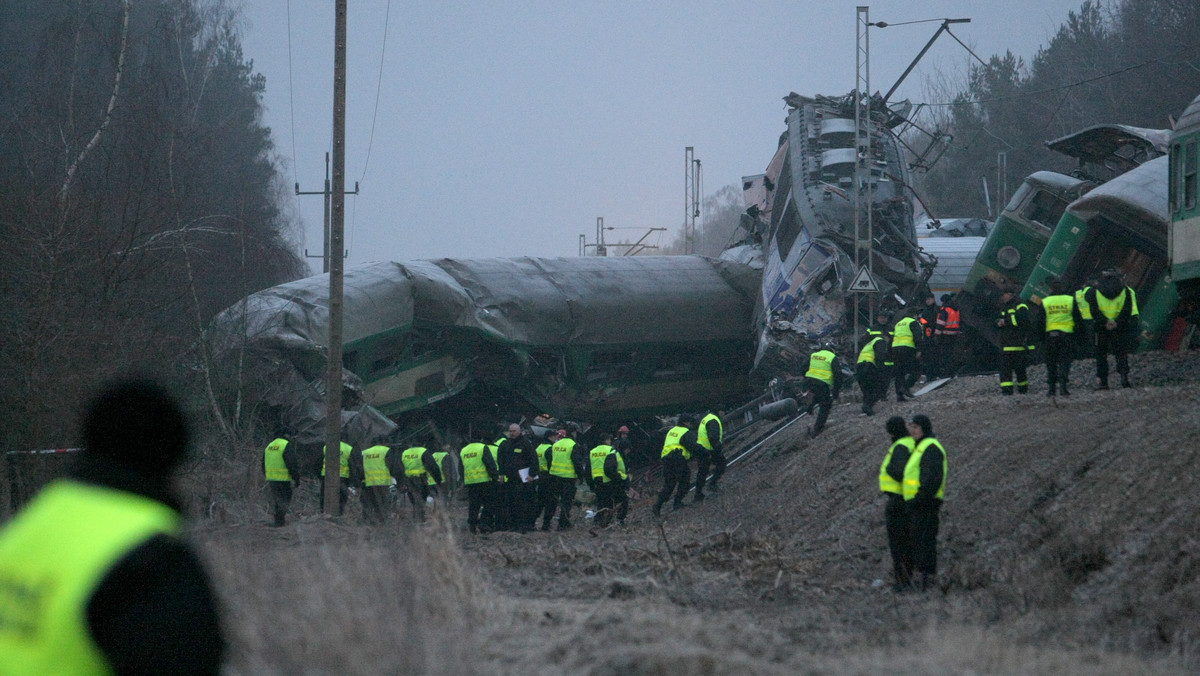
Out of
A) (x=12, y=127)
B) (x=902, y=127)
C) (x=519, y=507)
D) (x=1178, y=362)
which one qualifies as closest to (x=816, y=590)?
(x=519, y=507)

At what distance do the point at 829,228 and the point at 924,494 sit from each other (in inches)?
556

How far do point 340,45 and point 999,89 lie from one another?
173 ft

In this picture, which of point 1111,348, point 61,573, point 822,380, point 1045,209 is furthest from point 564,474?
point 61,573

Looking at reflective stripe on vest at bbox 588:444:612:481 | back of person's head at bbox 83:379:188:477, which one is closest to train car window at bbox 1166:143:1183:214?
reflective stripe on vest at bbox 588:444:612:481

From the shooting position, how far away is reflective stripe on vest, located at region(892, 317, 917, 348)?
16188 millimetres

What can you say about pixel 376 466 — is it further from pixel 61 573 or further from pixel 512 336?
pixel 61 573

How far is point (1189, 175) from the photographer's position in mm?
13680

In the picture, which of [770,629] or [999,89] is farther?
[999,89]

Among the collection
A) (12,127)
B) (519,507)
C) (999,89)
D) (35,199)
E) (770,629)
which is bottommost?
(519,507)

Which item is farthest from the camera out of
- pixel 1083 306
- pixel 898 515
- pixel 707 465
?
pixel 707 465

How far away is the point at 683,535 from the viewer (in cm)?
1323

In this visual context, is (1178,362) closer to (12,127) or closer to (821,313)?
(821,313)

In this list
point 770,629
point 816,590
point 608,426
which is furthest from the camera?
point 608,426

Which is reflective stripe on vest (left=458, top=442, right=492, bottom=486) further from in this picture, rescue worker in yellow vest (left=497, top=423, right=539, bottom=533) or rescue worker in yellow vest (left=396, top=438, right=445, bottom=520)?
rescue worker in yellow vest (left=396, top=438, right=445, bottom=520)
